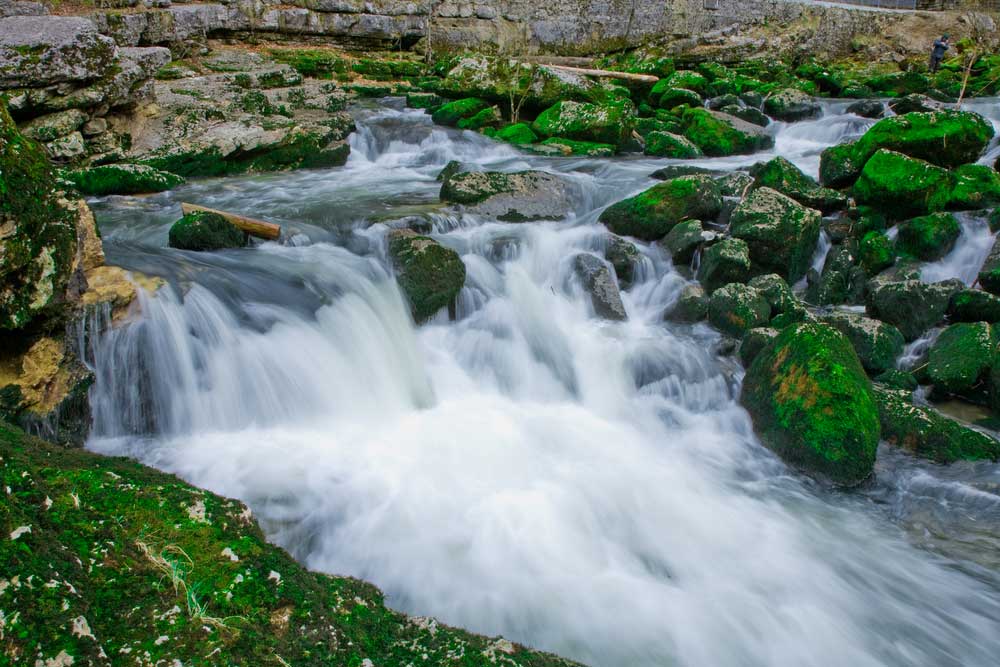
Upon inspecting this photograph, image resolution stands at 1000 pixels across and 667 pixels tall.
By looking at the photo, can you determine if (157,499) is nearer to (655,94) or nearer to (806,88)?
(655,94)

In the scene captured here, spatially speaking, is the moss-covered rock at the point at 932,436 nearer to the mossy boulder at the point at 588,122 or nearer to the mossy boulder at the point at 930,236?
the mossy boulder at the point at 930,236

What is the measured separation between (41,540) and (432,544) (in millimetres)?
2386

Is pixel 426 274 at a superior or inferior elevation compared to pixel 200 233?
inferior

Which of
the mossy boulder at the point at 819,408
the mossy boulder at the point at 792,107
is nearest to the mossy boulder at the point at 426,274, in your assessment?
the mossy boulder at the point at 819,408

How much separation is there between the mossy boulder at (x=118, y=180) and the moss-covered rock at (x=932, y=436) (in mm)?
8706

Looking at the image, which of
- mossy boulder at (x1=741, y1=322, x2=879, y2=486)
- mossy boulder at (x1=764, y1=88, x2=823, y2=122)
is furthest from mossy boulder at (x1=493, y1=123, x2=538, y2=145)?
mossy boulder at (x1=741, y1=322, x2=879, y2=486)

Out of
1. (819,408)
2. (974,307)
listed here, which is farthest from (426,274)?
(974,307)

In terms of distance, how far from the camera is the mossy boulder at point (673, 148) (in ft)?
37.3

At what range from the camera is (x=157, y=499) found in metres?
1.96

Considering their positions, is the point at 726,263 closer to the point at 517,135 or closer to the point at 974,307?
the point at 974,307

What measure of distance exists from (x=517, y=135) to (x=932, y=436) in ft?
30.0

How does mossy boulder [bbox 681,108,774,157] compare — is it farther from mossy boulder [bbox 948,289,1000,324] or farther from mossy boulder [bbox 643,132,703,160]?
mossy boulder [bbox 948,289,1000,324]

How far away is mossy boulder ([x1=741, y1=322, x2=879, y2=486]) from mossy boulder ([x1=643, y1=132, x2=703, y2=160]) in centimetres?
695

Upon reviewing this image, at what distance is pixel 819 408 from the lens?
4617 mm
